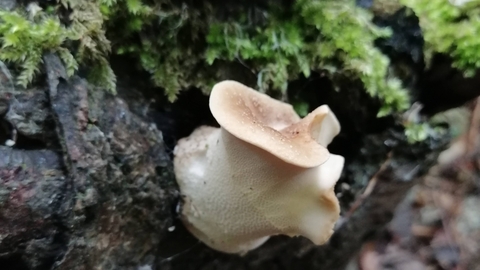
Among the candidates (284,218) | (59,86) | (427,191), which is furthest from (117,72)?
(427,191)

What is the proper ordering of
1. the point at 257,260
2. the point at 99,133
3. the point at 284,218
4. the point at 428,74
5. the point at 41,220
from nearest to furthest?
the point at 41,220
the point at 99,133
the point at 284,218
the point at 428,74
the point at 257,260

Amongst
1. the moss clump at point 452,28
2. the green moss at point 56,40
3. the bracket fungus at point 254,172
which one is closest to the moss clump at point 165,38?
the green moss at point 56,40

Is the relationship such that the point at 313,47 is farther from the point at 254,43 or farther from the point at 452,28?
the point at 452,28

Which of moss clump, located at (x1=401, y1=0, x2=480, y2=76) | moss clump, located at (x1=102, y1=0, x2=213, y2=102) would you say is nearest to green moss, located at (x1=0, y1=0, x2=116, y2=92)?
moss clump, located at (x1=102, y1=0, x2=213, y2=102)

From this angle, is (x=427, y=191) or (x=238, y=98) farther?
(x=427, y=191)

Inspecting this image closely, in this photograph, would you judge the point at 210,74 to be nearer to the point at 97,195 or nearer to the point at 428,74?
the point at 97,195

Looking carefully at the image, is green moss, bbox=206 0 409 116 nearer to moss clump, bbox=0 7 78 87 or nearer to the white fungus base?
the white fungus base

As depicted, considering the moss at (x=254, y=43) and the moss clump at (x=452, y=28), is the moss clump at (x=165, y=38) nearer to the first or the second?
the moss at (x=254, y=43)
